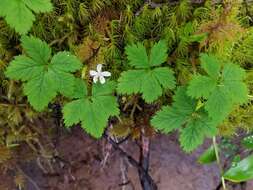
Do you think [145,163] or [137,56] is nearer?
→ [137,56]

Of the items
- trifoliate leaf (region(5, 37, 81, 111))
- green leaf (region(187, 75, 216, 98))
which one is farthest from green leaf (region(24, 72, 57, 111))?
green leaf (region(187, 75, 216, 98))

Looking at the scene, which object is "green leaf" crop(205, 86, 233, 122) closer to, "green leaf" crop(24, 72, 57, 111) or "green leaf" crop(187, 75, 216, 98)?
"green leaf" crop(187, 75, 216, 98)

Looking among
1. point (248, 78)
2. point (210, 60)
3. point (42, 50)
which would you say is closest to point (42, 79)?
point (42, 50)

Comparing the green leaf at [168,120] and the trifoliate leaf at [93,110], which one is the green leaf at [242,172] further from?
the trifoliate leaf at [93,110]

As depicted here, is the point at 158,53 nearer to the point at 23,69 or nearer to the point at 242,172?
the point at 23,69

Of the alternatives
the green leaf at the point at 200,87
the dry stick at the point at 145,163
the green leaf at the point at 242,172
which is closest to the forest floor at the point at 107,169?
the dry stick at the point at 145,163

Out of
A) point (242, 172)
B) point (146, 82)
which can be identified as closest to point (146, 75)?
point (146, 82)
